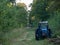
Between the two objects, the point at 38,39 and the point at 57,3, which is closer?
the point at 57,3

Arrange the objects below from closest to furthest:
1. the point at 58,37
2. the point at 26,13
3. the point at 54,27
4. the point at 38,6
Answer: the point at 58,37
the point at 54,27
the point at 38,6
the point at 26,13

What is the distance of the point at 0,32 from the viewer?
23781 millimetres

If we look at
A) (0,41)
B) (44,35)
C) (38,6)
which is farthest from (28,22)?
(0,41)

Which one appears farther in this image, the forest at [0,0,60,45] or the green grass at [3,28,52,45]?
the green grass at [3,28,52,45]

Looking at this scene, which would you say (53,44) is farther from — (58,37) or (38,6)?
(38,6)

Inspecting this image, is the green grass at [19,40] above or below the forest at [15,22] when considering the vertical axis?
below

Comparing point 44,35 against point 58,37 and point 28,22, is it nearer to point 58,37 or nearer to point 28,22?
point 58,37

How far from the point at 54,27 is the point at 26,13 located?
1729 inches

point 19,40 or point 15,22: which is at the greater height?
point 15,22

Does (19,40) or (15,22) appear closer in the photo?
(19,40)

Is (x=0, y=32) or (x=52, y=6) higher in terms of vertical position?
(x=52, y=6)

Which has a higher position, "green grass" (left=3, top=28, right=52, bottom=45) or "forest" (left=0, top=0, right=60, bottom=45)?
"forest" (left=0, top=0, right=60, bottom=45)

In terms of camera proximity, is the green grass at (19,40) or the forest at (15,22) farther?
the green grass at (19,40)

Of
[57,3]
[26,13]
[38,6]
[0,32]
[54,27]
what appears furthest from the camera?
[26,13]
